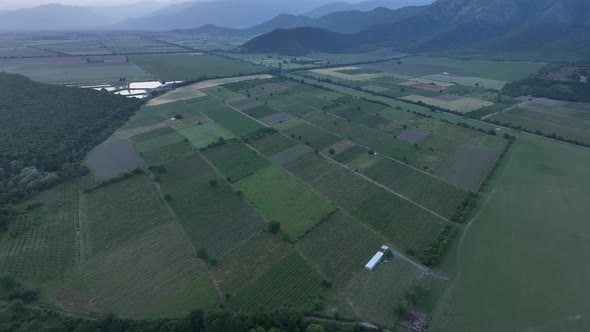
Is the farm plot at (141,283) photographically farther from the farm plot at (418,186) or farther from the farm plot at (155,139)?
the farm plot at (418,186)

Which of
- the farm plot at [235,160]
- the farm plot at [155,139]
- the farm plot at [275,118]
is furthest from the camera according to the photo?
the farm plot at [275,118]

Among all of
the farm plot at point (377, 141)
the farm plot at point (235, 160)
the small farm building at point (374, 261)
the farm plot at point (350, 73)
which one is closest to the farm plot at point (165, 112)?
the farm plot at point (235, 160)

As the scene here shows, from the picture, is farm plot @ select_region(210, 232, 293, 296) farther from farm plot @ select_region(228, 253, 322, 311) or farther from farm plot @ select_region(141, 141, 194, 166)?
farm plot @ select_region(141, 141, 194, 166)

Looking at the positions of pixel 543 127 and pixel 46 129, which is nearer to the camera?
pixel 46 129

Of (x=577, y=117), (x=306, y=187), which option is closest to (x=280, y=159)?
(x=306, y=187)

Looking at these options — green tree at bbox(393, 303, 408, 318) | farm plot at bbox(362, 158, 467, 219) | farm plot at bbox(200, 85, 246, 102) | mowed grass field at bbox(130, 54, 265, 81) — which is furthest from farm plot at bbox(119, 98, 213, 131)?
green tree at bbox(393, 303, 408, 318)

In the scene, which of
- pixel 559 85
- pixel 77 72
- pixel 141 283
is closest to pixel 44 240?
pixel 141 283

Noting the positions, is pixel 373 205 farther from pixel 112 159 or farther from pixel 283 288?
pixel 112 159

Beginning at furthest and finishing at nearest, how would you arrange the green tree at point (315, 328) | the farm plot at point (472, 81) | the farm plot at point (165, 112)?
the farm plot at point (472, 81), the farm plot at point (165, 112), the green tree at point (315, 328)
